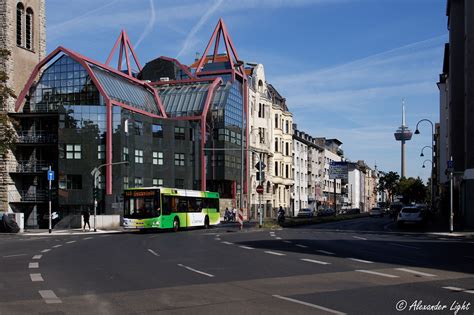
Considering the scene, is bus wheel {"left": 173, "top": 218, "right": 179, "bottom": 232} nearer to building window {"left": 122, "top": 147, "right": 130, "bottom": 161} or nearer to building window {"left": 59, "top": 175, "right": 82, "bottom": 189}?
building window {"left": 59, "top": 175, "right": 82, "bottom": 189}

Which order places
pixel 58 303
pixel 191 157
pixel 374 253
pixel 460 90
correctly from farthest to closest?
pixel 191 157 → pixel 460 90 → pixel 374 253 → pixel 58 303

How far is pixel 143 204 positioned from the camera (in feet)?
125

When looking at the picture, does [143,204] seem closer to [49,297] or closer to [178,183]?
[49,297]

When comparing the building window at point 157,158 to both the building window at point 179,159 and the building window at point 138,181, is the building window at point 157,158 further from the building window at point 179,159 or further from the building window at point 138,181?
the building window at point 138,181

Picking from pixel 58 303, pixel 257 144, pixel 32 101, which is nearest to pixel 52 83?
pixel 32 101

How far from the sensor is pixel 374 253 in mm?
20281

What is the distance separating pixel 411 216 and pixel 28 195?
1525 inches

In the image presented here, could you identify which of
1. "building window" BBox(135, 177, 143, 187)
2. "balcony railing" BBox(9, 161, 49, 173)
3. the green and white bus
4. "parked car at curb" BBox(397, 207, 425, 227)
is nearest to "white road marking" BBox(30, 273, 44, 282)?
the green and white bus

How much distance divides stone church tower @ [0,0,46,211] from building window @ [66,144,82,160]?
662 cm

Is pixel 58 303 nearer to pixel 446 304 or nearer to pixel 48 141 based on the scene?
pixel 446 304

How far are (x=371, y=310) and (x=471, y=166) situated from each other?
122ft

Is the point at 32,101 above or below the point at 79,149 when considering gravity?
above

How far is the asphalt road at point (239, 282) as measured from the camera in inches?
382

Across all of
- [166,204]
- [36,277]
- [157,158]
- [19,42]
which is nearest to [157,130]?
[157,158]
